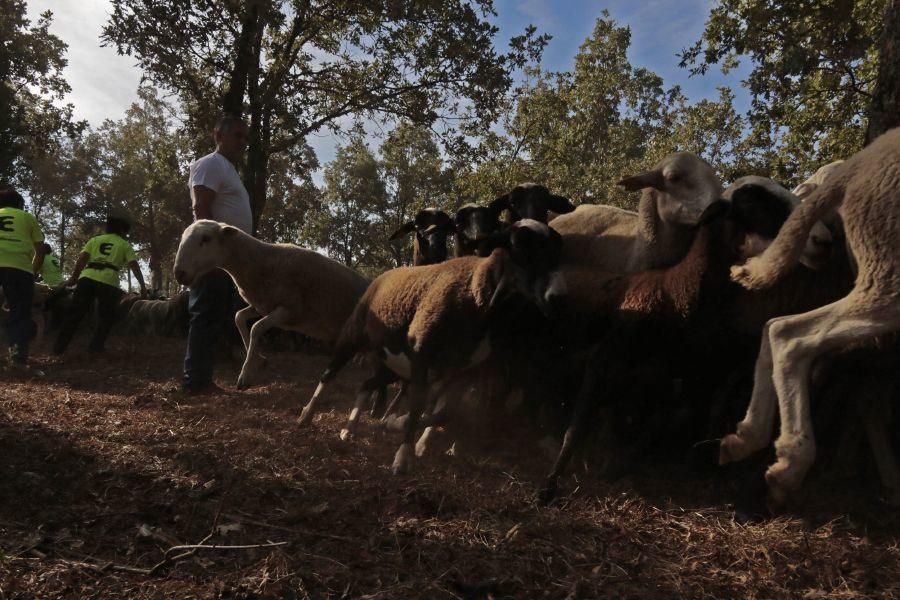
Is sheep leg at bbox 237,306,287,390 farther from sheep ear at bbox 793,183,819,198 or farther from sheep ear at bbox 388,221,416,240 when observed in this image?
sheep ear at bbox 793,183,819,198

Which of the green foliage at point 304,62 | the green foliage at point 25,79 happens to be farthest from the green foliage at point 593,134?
the green foliage at point 25,79

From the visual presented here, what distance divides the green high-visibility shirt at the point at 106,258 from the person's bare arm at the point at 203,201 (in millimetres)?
3612

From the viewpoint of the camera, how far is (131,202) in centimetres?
3809

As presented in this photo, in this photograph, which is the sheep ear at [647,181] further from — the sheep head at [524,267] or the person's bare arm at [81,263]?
the person's bare arm at [81,263]

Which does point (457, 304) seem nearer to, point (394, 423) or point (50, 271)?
point (394, 423)

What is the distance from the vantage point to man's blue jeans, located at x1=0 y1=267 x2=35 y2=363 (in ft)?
26.1

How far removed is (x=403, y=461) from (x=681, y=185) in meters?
3.19

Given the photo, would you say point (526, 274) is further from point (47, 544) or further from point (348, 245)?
point (348, 245)

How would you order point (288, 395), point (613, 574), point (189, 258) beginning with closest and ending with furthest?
1. point (613, 574)
2. point (189, 258)
3. point (288, 395)

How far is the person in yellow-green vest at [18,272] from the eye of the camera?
7.91 metres

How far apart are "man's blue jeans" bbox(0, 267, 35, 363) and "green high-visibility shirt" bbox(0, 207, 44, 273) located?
0.35 ft

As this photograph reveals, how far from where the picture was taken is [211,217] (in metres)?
6.77

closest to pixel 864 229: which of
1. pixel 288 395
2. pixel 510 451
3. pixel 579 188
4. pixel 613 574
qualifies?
pixel 613 574

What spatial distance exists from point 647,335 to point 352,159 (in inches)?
1561
